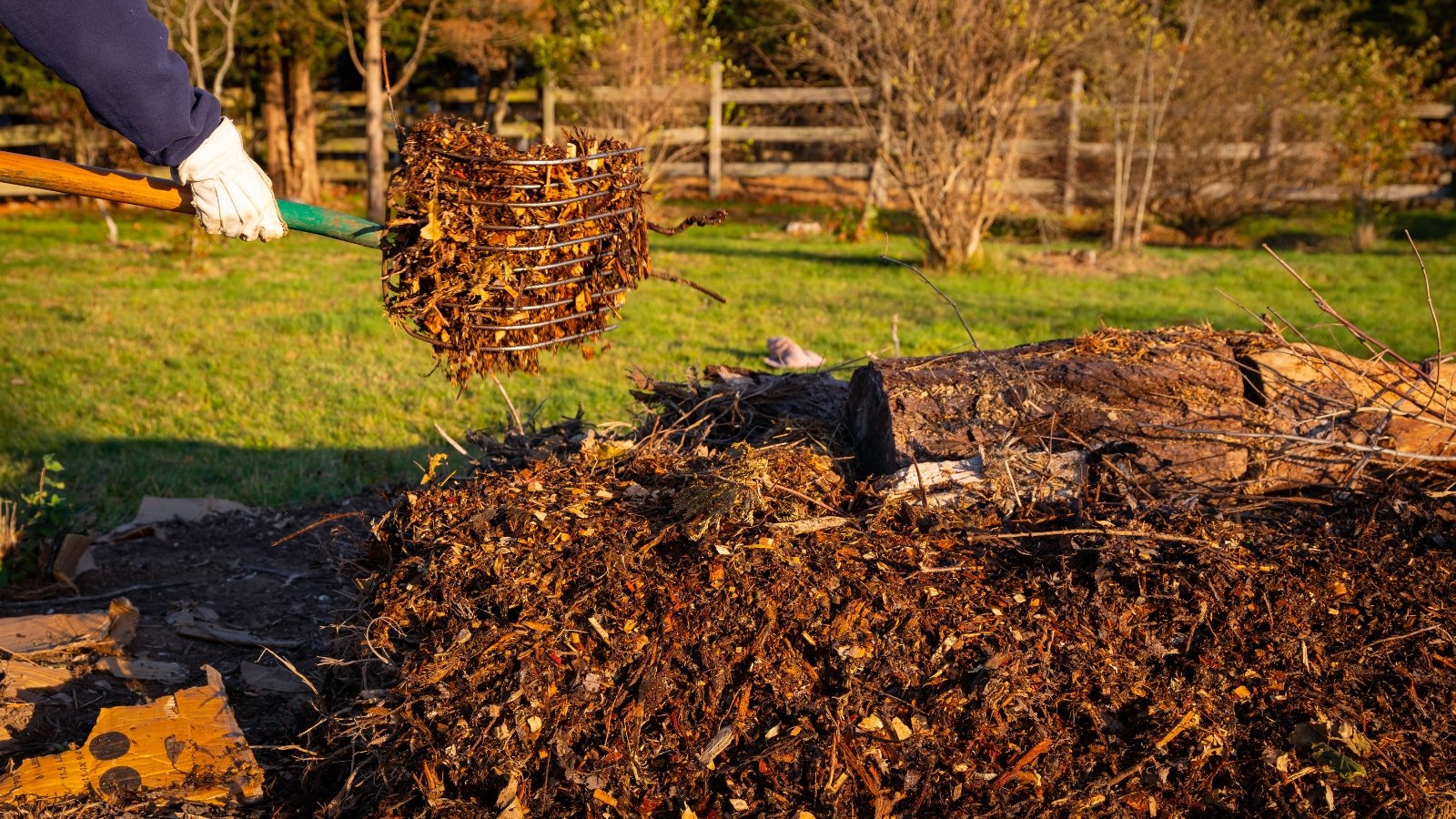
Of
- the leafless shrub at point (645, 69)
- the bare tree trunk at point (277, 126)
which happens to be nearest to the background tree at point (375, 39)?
the bare tree trunk at point (277, 126)

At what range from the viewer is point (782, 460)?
9.36ft

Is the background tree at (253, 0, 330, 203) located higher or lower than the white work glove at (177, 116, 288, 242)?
higher

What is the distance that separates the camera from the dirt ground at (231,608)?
2693mm

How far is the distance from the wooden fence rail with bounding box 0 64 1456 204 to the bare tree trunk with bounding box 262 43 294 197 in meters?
1.54

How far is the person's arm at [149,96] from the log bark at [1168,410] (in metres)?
1.74

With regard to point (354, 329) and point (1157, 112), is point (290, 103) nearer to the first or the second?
point (354, 329)

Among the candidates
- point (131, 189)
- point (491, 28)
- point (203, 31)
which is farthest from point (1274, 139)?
point (203, 31)

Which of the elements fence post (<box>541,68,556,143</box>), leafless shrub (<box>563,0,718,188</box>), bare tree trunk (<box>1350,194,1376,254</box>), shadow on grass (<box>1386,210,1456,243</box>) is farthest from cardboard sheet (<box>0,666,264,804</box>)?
fence post (<box>541,68,556,143</box>)

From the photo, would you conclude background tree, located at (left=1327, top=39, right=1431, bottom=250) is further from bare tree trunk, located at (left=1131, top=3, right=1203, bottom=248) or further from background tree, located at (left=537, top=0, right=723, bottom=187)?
background tree, located at (left=537, top=0, right=723, bottom=187)

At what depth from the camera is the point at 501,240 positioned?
2.67 metres

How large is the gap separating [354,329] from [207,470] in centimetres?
306

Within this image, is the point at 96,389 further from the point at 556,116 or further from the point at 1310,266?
the point at 556,116

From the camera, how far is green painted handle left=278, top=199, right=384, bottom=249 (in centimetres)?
274

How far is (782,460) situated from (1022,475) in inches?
24.1
